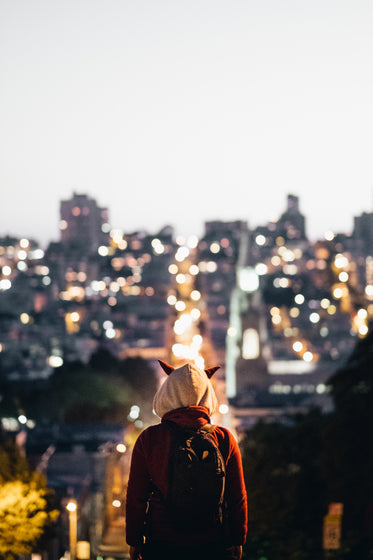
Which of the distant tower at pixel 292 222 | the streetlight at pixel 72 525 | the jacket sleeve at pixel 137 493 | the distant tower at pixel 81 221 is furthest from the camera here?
the distant tower at pixel 81 221

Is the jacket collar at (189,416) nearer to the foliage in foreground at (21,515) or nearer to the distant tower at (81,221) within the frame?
the foliage in foreground at (21,515)

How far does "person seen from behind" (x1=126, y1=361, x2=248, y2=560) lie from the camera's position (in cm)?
384

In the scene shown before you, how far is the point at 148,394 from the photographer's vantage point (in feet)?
201

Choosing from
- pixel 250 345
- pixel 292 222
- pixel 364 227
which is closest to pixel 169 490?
pixel 250 345

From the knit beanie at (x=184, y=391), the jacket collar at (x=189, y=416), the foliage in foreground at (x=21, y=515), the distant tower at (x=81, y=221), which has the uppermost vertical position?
Answer: the distant tower at (x=81, y=221)

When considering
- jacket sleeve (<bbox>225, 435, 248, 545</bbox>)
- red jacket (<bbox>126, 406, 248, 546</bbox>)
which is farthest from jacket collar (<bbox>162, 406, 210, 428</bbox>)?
jacket sleeve (<bbox>225, 435, 248, 545</bbox>)

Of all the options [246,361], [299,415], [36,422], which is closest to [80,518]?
[299,415]

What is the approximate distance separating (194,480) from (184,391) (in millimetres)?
445

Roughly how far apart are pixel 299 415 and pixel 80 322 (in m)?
70.2

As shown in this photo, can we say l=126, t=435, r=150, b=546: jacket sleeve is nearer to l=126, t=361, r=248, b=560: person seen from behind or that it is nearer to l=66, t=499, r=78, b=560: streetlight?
l=126, t=361, r=248, b=560: person seen from behind

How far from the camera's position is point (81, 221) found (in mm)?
141500

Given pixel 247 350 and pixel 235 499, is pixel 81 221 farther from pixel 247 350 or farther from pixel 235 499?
pixel 235 499

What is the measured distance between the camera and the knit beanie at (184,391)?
3916 millimetres

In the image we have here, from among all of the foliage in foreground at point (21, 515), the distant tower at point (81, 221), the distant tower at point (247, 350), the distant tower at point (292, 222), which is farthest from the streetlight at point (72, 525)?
the distant tower at point (81, 221)
